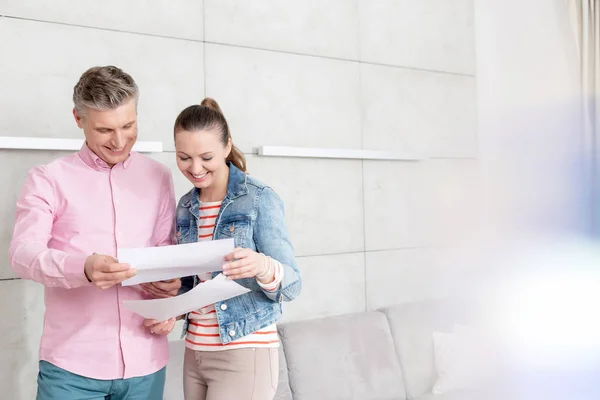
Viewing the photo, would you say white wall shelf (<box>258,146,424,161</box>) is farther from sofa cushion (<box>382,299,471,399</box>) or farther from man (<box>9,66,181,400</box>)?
man (<box>9,66,181,400</box>)

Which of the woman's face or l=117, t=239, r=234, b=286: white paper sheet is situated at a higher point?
the woman's face

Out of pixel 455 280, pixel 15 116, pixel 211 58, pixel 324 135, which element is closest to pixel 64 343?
pixel 15 116

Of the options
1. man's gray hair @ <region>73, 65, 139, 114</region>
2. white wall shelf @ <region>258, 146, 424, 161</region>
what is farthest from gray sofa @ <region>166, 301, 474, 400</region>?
man's gray hair @ <region>73, 65, 139, 114</region>

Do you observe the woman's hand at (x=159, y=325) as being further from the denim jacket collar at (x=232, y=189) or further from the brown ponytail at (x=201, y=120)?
the brown ponytail at (x=201, y=120)

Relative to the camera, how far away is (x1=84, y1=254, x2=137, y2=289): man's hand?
144 centimetres

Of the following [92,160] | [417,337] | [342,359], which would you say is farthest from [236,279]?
[417,337]

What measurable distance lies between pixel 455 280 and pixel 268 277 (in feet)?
7.65

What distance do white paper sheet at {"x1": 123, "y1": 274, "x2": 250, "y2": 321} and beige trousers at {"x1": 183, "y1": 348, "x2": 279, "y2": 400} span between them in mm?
163

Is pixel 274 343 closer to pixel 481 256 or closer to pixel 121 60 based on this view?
pixel 121 60

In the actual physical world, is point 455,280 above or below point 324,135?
below

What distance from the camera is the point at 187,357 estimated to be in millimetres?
1741

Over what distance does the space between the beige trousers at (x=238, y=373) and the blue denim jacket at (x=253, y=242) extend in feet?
0.18

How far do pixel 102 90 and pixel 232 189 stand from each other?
0.40 m

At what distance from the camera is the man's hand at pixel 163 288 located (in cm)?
166
